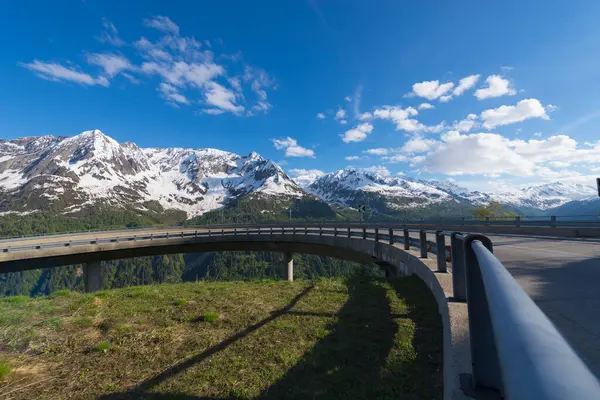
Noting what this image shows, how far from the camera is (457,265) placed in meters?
4.96

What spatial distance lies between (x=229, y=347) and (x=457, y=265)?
4.59 meters

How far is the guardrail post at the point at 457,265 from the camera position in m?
4.82

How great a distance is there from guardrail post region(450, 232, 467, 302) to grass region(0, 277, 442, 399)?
3.30ft

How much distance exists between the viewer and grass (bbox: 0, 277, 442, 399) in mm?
4730

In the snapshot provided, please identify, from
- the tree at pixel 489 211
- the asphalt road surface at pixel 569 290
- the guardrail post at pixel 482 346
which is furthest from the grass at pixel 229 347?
the tree at pixel 489 211

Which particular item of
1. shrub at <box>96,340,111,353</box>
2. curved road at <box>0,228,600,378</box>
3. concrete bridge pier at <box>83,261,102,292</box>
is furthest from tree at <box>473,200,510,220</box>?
shrub at <box>96,340,111,353</box>

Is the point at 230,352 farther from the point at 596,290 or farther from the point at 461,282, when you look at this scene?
the point at 596,290

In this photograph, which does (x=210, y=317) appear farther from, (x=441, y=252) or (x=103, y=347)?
(x=441, y=252)

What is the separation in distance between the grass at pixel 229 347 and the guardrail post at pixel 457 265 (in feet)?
3.30

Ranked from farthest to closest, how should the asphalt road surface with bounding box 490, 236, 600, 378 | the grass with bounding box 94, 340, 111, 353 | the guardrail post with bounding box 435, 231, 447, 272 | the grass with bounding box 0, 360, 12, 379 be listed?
the guardrail post with bounding box 435, 231, 447, 272 < the grass with bounding box 94, 340, 111, 353 < the grass with bounding box 0, 360, 12, 379 < the asphalt road surface with bounding box 490, 236, 600, 378

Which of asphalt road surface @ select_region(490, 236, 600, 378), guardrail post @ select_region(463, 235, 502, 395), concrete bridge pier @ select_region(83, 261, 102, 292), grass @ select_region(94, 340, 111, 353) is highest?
guardrail post @ select_region(463, 235, 502, 395)

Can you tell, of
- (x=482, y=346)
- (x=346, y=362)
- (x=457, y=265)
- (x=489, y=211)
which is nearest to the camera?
(x=482, y=346)

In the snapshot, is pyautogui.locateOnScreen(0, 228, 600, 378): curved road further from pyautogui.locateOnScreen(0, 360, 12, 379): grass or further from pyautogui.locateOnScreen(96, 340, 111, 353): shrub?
pyautogui.locateOnScreen(0, 360, 12, 379): grass

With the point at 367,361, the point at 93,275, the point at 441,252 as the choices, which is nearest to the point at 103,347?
the point at 367,361
